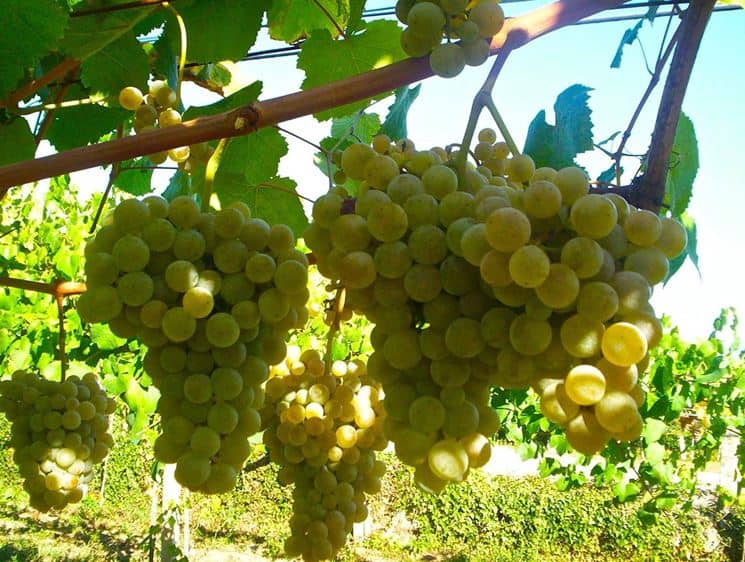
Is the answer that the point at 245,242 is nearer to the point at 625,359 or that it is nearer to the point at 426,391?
the point at 426,391

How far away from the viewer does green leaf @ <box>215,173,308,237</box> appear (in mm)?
1179

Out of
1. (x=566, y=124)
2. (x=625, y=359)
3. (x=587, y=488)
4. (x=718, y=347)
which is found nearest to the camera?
(x=625, y=359)

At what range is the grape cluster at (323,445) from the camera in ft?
3.70

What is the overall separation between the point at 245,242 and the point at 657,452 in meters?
4.45

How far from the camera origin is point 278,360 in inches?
32.0

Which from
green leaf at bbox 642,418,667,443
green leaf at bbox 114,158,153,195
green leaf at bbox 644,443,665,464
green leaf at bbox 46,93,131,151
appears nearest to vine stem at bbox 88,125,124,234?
green leaf at bbox 46,93,131,151

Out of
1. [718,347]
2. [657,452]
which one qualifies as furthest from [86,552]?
[718,347]

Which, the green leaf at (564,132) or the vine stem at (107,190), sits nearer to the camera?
the green leaf at (564,132)

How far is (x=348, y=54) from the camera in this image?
1.23 meters

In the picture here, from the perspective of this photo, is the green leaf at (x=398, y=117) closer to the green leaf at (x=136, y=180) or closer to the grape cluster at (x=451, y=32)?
the grape cluster at (x=451, y=32)

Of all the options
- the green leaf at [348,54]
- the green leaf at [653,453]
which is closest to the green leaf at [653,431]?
the green leaf at [653,453]

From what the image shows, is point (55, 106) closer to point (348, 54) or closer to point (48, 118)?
point (48, 118)

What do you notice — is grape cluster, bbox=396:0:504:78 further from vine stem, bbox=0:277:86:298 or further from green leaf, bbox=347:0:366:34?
vine stem, bbox=0:277:86:298

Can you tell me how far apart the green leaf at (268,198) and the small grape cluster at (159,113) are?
0.08m
